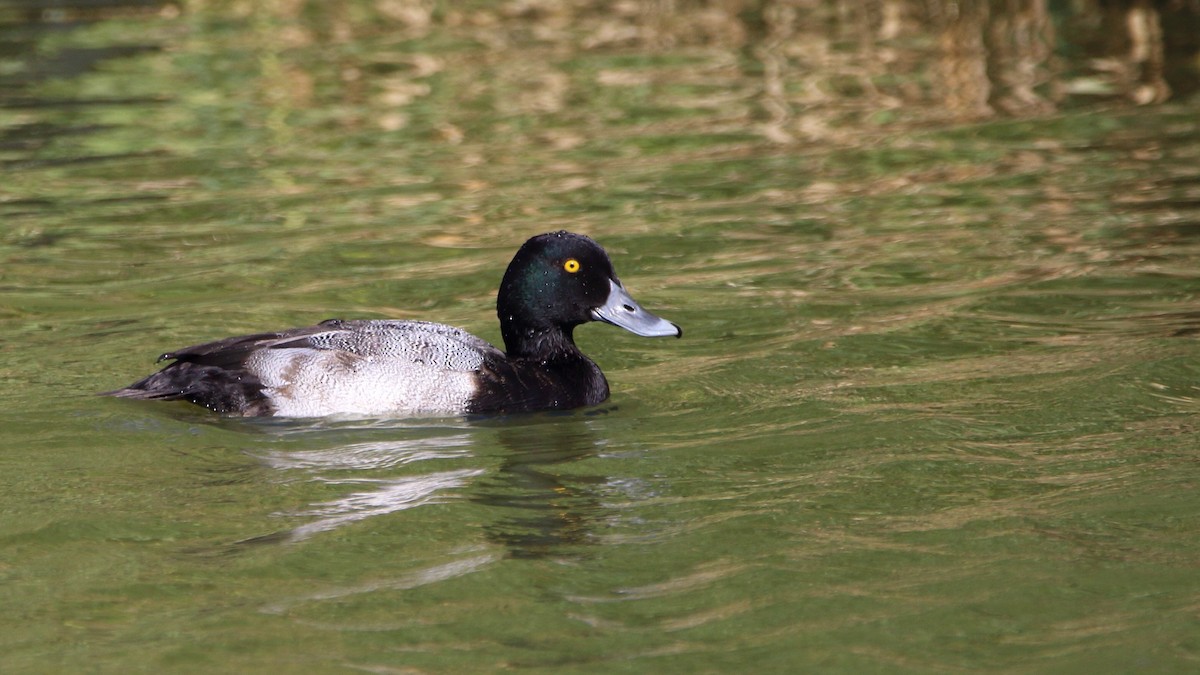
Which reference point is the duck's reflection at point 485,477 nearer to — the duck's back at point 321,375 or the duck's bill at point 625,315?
the duck's back at point 321,375

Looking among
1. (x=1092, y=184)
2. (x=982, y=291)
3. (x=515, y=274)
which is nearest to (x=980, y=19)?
(x=1092, y=184)

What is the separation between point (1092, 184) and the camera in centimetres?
1302

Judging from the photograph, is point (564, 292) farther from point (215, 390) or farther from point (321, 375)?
point (215, 390)

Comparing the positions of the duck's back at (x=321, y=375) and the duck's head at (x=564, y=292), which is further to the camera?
the duck's head at (x=564, y=292)

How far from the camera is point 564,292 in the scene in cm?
855

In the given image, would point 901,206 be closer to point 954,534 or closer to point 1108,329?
point 1108,329

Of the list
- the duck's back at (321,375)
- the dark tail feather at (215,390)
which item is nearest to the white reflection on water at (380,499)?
the duck's back at (321,375)

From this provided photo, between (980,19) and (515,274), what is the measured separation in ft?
41.2

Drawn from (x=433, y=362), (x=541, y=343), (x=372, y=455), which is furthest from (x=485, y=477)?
(x=541, y=343)

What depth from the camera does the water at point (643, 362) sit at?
5816mm

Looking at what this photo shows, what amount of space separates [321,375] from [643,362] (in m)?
2.14

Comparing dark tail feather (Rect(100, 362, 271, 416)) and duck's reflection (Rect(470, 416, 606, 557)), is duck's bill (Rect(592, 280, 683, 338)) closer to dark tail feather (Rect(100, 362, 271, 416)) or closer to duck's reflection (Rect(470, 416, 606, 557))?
duck's reflection (Rect(470, 416, 606, 557))

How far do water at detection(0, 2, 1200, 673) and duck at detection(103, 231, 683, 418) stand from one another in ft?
0.47

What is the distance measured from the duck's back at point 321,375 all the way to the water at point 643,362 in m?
0.14
